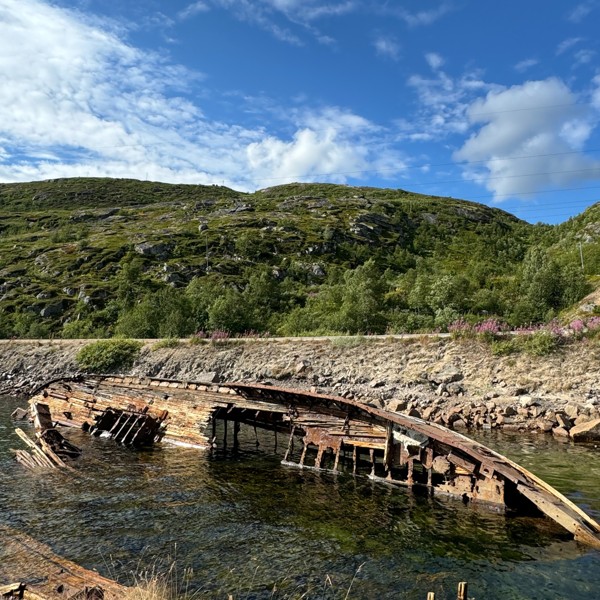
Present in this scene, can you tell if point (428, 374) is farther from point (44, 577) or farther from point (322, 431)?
point (44, 577)

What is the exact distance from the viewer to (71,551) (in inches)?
440

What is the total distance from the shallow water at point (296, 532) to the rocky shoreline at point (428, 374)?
6.92 m

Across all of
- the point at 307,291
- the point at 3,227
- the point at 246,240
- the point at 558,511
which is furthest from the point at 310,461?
the point at 3,227

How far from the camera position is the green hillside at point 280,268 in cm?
5516

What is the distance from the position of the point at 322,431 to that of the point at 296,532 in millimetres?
7325

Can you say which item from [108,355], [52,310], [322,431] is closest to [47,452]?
[322,431]

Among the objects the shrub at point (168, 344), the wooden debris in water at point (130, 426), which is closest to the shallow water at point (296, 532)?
the wooden debris in water at point (130, 426)

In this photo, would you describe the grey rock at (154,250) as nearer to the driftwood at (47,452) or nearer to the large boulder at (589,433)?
the driftwood at (47,452)

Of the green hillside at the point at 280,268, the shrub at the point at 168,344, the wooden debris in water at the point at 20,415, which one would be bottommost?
the wooden debris in water at the point at 20,415

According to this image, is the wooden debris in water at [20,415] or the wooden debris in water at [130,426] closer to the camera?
the wooden debris in water at [130,426]

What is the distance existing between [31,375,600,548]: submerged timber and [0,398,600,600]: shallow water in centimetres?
90

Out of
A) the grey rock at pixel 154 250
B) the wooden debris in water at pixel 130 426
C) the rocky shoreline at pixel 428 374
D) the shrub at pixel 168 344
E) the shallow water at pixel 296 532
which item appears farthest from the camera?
the grey rock at pixel 154 250

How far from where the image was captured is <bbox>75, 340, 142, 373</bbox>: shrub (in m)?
46.4

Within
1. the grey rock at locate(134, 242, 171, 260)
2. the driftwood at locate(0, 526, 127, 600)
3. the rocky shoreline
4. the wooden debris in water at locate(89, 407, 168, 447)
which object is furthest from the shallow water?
the grey rock at locate(134, 242, 171, 260)
